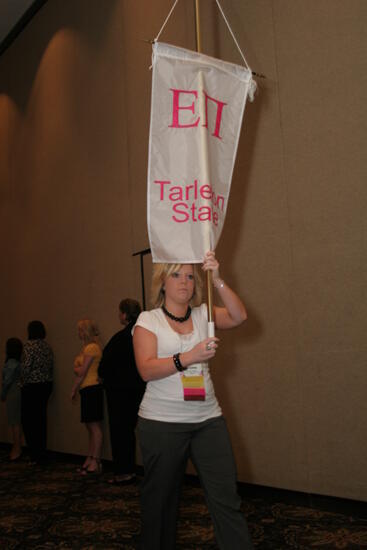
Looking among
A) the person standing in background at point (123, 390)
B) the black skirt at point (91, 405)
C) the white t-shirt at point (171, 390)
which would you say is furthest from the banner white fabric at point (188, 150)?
the black skirt at point (91, 405)

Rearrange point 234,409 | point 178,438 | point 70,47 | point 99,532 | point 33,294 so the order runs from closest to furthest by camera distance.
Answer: point 178,438
point 99,532
point 234,409
point 70,47
point 33,294

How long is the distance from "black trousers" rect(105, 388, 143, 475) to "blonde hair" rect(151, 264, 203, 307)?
2.32 m

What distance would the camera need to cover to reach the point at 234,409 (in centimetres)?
430

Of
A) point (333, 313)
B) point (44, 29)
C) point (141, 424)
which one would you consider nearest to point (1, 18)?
point (44, 29)

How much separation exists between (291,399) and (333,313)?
67 centimetres

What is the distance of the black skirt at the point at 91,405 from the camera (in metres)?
5.47

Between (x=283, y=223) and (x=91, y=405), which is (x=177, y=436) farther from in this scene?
(x=91, y=405)

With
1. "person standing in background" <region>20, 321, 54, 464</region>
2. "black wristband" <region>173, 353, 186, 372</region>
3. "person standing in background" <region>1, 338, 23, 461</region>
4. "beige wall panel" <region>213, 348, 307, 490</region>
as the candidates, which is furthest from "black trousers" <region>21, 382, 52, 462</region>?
"black wristband" <region>173, 353, 186, 372</region>

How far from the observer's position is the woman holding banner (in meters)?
2.21

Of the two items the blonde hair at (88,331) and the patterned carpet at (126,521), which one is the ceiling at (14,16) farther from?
the patterned carpet at (126,521)

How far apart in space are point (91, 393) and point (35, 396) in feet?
3.66

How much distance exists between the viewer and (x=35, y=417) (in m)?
6.27

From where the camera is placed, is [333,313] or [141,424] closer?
[141,424]

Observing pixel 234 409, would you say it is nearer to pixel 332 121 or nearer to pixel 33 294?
pixel 332 121
